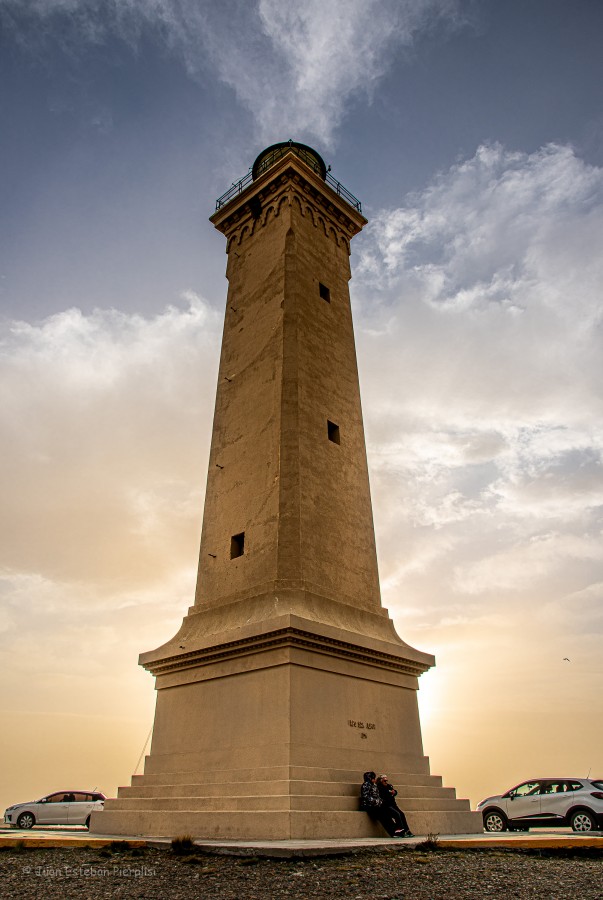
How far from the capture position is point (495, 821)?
1847cm

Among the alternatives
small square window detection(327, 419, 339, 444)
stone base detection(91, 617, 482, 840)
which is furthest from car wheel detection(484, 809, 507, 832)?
small square window detection(327, 419, 339, 444)

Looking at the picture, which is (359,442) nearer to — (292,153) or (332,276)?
(332,276)

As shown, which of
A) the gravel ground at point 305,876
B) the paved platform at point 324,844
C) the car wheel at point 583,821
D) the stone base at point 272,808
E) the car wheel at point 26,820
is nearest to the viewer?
the gravel ground at point 305,876

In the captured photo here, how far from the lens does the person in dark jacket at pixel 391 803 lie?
11.9 metres

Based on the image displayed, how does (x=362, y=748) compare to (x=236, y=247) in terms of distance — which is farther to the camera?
(x=236, y=247)

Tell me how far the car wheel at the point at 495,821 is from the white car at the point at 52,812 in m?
13.0

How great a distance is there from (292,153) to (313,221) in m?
2.22

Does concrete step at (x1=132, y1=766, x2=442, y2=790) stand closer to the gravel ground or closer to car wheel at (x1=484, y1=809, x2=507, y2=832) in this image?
the gravel ground

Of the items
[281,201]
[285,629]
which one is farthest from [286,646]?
[281,201]

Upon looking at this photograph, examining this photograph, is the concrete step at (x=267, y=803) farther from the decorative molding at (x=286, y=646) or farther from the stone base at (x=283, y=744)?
the decorative molding at (x=286, y=646)

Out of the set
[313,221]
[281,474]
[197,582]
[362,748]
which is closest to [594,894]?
[362,748]

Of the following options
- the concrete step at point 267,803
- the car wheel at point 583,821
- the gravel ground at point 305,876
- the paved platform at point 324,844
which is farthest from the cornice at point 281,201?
the car wheel at point 583,821

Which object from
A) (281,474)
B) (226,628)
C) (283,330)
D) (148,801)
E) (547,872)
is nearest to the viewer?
(547,872)

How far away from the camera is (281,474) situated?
15.3 metres
